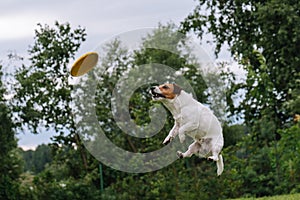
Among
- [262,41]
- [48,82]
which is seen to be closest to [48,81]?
[48,82]

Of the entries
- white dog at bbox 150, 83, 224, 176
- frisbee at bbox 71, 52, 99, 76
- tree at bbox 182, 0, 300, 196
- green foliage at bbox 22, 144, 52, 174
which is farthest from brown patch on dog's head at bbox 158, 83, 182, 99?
green foliage at bbox 22, 144, 52, 174

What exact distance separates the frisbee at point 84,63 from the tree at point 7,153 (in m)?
7.23

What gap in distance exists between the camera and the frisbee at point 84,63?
211 inches

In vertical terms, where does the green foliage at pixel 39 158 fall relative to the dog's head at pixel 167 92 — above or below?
above

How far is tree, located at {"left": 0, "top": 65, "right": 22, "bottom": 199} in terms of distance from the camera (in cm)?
1216

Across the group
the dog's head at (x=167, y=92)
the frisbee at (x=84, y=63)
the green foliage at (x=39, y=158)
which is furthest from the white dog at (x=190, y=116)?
the green foliage at (x=39, y=158)

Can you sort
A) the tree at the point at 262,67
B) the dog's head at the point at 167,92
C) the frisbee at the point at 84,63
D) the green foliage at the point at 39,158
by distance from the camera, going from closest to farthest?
the dog's head at the point at 167,92
the frisbee at the point at 84,63
the tree at the point at 262,67
the green foliage at the point at 39,158

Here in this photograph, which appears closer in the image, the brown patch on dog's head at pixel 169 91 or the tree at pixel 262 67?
the brown patch on dog's head at pixel 169 91

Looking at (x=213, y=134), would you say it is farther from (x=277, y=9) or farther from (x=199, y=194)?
(x=277, y=9)

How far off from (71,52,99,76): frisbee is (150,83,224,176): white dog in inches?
38.8

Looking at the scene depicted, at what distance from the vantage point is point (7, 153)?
12.5 metres

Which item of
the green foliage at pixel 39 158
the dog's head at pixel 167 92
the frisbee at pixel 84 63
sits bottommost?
→ the dog's head at pixel 167 92

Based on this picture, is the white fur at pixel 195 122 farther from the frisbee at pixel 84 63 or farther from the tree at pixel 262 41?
the tree at pixel 262 41

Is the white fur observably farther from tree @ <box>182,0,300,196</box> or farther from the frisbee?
tree @ <box>182,0,300,196</box>
